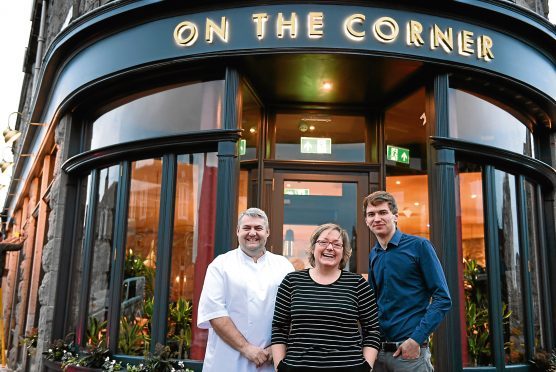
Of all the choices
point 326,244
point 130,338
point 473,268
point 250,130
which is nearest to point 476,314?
point 473,268

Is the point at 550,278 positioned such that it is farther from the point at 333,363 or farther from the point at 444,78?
the point at 333,363

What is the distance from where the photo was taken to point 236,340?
315 cm

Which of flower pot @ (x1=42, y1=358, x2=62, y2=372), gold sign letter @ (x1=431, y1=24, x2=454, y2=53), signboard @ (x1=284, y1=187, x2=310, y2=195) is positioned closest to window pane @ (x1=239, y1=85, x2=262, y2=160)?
signboard @ (x1=284, y1=187, x2=310, y2=195)

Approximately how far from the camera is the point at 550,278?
22.9 ft

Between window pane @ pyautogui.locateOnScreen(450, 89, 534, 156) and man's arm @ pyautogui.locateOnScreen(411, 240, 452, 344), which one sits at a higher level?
window pane @ pyautogui.locateOnScreen(450, 89, 534, 156)

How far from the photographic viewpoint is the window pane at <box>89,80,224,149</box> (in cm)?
614

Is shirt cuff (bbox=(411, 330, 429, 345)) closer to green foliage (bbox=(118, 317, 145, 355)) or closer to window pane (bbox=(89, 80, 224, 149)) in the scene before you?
window pane (bbox=(89, 80, 224, 149))

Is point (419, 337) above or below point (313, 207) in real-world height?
below

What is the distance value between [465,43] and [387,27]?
0.94m

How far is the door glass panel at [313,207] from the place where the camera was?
7.05 meters

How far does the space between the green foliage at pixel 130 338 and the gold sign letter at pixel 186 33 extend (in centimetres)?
325

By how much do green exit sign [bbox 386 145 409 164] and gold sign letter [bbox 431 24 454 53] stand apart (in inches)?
65.9

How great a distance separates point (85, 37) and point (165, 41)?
154 cm

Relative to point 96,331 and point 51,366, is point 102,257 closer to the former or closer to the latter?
point 96,331
